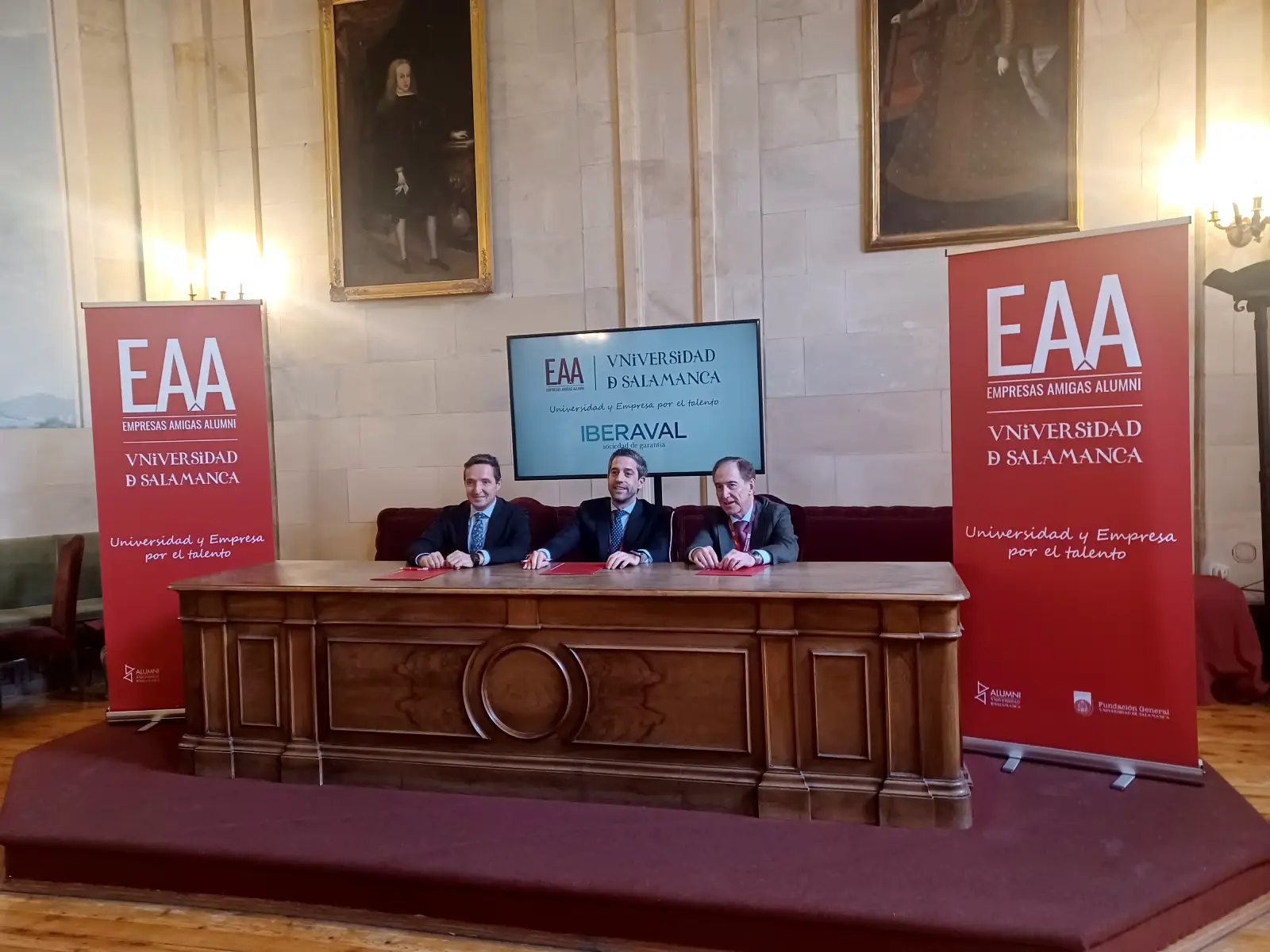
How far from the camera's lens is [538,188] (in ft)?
19.6

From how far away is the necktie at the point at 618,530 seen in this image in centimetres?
401

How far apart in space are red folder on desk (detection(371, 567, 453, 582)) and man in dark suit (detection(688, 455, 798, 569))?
106 cm

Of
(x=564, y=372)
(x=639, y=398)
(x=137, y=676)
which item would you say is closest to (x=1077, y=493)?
(x=639, y=398)

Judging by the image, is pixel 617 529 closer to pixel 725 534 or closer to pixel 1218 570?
pixel 725 534

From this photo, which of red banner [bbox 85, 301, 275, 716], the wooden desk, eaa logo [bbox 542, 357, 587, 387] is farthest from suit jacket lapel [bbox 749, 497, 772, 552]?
red banner [bbox 85, 301, 275, 716]

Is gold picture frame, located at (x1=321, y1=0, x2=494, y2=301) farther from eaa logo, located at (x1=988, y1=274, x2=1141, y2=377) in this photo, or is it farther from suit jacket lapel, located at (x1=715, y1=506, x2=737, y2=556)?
eaa logo, located at (x1=988, y1=274, x2=1141, y2=377)

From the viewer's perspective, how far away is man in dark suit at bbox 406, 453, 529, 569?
398cm

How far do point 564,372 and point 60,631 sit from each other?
340 cm

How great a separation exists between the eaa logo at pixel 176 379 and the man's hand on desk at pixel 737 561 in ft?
8.68

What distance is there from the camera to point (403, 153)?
20.1 ft

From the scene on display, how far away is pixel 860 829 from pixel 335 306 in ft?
16.7

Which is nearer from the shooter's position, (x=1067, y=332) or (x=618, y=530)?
(x=1067, y=332)

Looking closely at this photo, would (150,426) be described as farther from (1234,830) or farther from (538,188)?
(1234,830)

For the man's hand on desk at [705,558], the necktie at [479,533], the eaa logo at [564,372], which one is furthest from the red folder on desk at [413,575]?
the eaa logo at [564,372]
